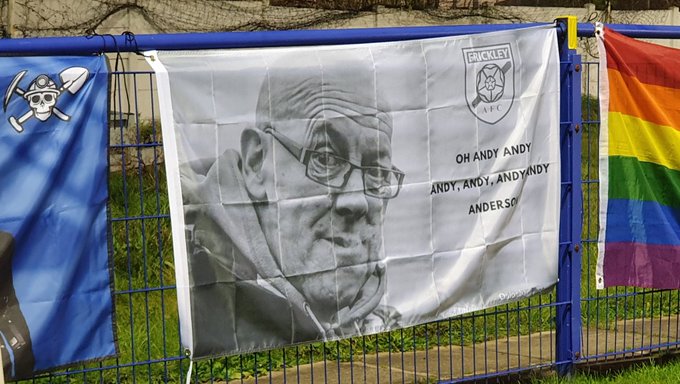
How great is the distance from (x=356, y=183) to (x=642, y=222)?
5.90 feet

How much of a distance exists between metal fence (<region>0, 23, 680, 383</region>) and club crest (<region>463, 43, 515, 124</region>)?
148 mm

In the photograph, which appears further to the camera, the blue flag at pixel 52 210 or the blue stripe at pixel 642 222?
the blue stripe at pixel 642 222

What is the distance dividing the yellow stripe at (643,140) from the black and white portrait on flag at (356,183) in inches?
15.6

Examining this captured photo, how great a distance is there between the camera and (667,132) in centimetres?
561

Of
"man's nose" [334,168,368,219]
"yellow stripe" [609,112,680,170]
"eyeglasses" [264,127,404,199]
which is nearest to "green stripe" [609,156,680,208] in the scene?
"yellow stripe" [609,112,680,170]

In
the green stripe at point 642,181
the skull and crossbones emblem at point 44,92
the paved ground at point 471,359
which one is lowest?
the paved ground at point 471,359

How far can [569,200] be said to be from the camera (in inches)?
215

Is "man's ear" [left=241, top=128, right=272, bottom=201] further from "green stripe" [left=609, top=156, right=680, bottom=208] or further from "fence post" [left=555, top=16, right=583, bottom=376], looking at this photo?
"green stripe" [left=609, top=156, right=680, bottom=208]

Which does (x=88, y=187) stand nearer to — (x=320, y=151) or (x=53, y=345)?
(x=53, y=345)

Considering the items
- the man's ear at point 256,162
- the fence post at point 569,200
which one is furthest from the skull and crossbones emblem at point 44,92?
the fence post at point 569,200

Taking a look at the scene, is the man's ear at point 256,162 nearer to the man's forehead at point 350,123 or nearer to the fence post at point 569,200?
the man's forehead at point 350,123

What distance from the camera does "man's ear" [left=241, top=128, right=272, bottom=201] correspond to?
4.43m

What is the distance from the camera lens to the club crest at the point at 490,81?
16.4 feet

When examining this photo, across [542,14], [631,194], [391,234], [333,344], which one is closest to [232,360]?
[333,344]
